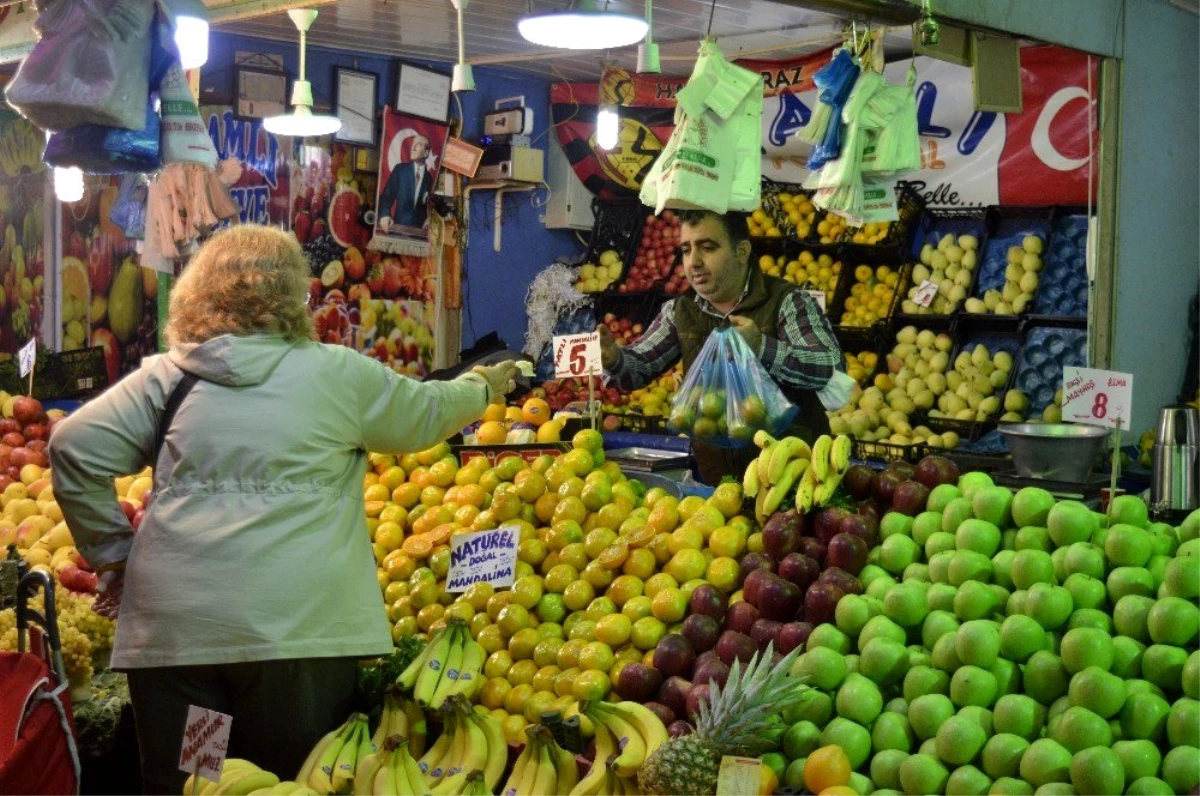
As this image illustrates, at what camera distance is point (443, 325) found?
29.7 ft

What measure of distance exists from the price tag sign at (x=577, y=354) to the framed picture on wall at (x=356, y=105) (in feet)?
15.3

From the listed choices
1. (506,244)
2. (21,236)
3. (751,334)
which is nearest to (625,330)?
(506,244)

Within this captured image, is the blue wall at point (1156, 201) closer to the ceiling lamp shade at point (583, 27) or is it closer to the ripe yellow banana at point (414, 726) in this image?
the ceiling lamp shade at point (583, 27)

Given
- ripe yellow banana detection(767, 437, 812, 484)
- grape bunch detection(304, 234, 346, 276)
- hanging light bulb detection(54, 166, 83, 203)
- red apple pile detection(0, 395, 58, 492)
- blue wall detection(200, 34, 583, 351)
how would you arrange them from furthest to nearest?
blue wall detection(200, 34, 583, 351), grape bunch detection(304, 234, 346, 276), red apple pile detection(0, 395, 58, 492), hanging light bulb detection(54, 166, 83, 203), ripe yellow banana detection(767, 437, 812, 484)

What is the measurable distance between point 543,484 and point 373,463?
2.61 feet

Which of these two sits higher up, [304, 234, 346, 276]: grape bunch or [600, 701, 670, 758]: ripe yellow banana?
[304, 234, 346, 276]: grape bunch

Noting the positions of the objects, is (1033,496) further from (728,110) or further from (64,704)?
(64,704)

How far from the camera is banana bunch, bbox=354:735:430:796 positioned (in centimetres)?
254

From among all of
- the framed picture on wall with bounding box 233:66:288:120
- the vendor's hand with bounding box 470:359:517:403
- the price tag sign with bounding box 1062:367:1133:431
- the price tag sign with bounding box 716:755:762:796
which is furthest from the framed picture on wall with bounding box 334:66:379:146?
the price tag sign with bounding box 716:755:762:796

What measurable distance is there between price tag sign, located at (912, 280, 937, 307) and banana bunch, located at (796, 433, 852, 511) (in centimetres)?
412

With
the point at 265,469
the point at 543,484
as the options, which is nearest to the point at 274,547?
the point at 265,469

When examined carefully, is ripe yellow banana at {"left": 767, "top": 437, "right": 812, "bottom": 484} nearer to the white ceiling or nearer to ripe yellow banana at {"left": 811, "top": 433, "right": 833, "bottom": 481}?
ripe yellow banana at {"left": 811, "top": 433, "right": 833, "bottom": 481}

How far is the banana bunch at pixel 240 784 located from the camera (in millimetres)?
2496

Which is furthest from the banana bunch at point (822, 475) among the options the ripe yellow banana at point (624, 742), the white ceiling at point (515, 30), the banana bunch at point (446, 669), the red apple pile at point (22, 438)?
the white ceiling at point (515, 30)
